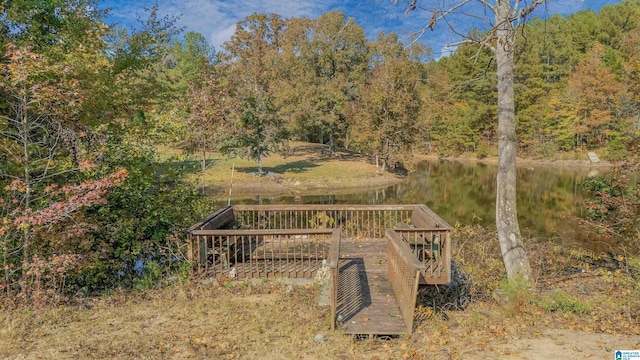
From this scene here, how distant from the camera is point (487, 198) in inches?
867

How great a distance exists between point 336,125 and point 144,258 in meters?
30.6

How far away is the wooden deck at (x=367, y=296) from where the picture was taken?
518 cm

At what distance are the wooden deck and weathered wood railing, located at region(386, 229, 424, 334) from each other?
0.43 ft

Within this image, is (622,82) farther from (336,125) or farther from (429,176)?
(336,125)

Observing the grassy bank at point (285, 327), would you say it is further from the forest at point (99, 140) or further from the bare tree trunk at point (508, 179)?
the forest at point (99, 140)

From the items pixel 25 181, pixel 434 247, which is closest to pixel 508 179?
pixel 434 247

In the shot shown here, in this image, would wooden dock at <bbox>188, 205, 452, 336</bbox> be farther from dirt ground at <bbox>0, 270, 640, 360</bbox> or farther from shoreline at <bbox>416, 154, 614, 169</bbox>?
shoreline at <bbox>416, 154, 614, 169</bbox>

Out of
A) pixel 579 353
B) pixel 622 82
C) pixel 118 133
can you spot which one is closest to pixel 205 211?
pixel 118 133

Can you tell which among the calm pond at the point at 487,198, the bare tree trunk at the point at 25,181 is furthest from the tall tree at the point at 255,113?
the bare tree trunk at the point at 25,181

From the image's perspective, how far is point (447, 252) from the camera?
6.77 m

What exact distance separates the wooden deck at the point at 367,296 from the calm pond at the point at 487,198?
6.22 metres

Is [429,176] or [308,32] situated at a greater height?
[308,32]

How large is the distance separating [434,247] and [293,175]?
20.8 m

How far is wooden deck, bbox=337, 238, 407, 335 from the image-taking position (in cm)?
518
